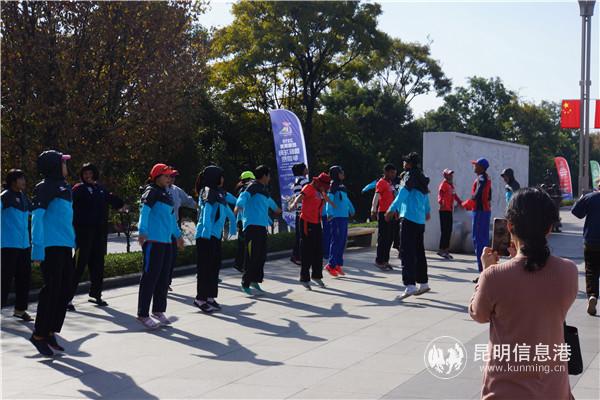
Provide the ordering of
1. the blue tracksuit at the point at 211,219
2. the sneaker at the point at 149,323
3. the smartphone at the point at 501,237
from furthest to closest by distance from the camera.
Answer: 1. the blue tracksuit at the point at 211,219
2. the sneaker at the point at 149,323
3. the smartphone at the point at 501,237

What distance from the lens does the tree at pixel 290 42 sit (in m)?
29.1

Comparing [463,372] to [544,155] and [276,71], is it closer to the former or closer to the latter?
[276,71]

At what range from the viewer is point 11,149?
15523 mm

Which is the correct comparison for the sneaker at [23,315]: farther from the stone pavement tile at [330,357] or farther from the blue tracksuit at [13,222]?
the stone pavement tile at [330,357]

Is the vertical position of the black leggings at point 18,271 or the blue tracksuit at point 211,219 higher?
the blue tracksuit at point 211,219

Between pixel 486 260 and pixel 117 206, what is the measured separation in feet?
25.4

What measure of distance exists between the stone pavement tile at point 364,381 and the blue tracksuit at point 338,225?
281 inches

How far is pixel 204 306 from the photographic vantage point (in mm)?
10500

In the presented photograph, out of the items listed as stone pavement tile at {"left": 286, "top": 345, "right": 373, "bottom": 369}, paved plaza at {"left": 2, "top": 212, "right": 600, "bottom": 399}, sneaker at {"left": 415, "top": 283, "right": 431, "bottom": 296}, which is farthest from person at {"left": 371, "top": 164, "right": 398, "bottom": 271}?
stone pavement tile at {"left": 286, "top": 345, "right": 373, "bottom": 369}

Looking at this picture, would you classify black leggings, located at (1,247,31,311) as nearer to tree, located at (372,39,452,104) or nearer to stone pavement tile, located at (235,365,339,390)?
stone pavement tile, located at (235,365,339,390)

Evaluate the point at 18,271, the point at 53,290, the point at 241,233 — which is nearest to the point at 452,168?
the point at 241,233

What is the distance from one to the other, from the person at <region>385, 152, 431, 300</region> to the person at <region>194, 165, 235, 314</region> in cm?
222

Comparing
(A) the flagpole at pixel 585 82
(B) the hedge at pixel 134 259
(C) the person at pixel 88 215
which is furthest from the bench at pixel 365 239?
Result: (C) the person at pixel 88 215

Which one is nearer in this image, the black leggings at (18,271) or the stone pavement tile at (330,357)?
the stone pavement tile at (330,357)
